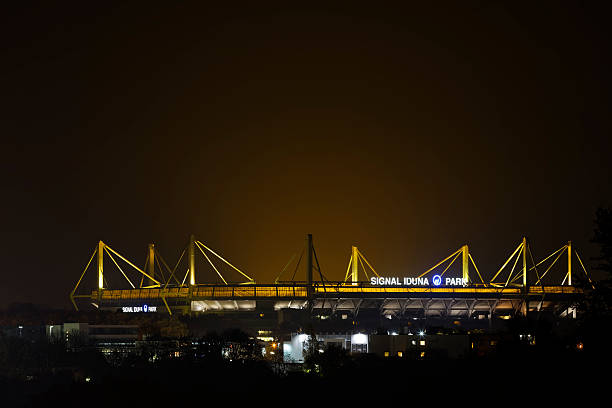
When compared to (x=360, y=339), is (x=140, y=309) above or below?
above

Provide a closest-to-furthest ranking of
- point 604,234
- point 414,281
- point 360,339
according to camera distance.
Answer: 1. point 604,234
2. point 360,339
3. point 414,281

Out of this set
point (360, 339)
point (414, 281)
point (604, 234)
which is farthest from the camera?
point (414, 281)

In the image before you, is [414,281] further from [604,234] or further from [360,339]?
[604,234]

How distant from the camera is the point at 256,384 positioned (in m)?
49.4

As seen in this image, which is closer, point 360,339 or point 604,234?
point 604,234

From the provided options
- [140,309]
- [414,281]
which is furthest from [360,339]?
[140,309]

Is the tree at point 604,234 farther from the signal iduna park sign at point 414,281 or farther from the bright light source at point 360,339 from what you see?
the signal iduna park sign at point 414,281

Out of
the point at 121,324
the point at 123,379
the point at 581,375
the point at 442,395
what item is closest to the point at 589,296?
the point at 581,375

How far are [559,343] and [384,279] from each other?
7133cm

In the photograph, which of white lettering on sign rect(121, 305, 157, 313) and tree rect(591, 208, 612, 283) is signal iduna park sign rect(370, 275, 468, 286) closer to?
white lettering on sign rect(121, 305, 157, 313)

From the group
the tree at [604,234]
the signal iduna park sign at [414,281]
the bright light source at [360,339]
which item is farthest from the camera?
the signal iduna park sign at [414,281]

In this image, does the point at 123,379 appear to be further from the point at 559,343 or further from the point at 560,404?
the point at 560,404

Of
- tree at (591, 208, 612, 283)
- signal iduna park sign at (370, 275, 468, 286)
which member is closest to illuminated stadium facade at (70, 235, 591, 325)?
signal iduna park sign at (370, 275, 468, 286)

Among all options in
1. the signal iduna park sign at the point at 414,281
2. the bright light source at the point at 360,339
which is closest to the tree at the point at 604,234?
the bright light source at the point at 360,339
